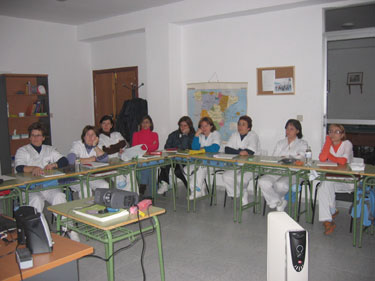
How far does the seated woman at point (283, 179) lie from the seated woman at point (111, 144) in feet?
6.08

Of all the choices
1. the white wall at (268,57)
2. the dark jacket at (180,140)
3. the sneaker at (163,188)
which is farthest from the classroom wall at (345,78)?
the sneaker at (163,188)

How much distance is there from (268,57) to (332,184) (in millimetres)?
2274

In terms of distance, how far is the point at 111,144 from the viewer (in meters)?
5.23

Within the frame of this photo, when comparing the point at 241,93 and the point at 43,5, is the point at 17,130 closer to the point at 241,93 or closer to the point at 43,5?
the point at 43,5

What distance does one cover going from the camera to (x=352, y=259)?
3.33 metres

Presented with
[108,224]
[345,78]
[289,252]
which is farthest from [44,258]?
[345,78]

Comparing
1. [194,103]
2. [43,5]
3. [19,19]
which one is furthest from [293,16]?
[19,19]

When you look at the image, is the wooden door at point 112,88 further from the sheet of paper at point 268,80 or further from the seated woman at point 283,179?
the seated woman at point 283,179

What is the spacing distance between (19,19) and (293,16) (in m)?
4.95

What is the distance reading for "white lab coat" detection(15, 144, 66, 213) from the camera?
3.93 m

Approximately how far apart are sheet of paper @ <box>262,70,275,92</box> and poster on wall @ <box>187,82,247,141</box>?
1.08 feet

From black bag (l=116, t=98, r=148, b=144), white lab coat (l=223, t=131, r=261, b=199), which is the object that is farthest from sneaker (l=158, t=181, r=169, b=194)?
black bag (l=116, t=98, r=148, b=144)

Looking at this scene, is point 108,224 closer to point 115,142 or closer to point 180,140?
point 115,142

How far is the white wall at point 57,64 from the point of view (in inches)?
263
